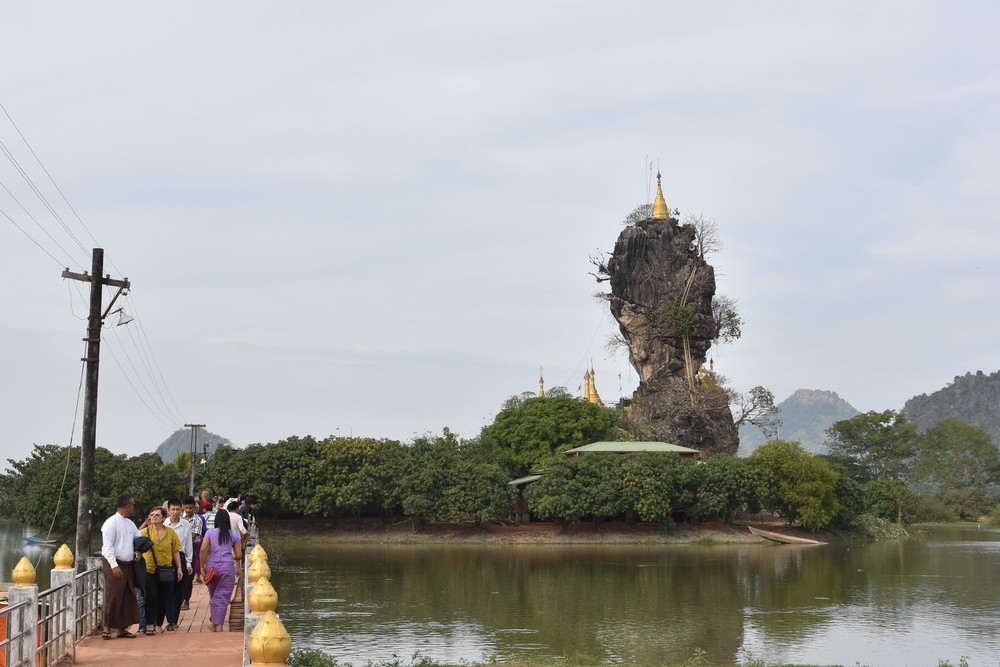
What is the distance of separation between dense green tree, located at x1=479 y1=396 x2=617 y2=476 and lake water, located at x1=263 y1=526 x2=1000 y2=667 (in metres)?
14.6

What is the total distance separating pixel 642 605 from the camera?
90.2 ft

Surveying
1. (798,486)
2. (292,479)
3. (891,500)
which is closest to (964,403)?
Answer: (891,500)

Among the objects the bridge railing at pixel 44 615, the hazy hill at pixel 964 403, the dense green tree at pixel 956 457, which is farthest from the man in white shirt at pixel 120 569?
the hazy hill at pixel 964 403

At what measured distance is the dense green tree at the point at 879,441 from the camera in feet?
302

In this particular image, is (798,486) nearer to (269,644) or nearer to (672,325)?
(672,325)

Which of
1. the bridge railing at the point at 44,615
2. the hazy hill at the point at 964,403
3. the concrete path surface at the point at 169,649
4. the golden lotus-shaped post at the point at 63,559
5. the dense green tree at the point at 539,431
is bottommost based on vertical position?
the concrete path surface at the point at 169,649

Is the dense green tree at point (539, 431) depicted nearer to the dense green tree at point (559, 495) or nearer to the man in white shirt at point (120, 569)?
the dense green tree at point (559, 495)

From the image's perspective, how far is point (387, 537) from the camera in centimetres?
5362

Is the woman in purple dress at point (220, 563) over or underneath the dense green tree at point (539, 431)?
underneath

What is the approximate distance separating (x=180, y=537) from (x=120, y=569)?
1995 mm

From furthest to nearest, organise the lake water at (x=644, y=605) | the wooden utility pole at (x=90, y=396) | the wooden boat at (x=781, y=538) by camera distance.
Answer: the wooden boat at (x=781, y=538) → the lake water at (x=644, y=605) → the wooden utility pole at (x=90, y=396)

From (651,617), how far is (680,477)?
28.2 meters

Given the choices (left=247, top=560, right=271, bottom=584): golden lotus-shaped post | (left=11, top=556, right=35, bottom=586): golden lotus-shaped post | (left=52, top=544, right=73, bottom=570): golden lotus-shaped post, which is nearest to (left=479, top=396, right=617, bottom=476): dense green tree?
(left=52, top=544, right=73, bottom=570): golden lotus-shaped post

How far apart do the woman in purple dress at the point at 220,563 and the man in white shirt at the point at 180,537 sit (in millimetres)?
575
